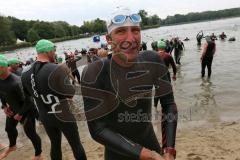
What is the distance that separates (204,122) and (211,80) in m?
6.46

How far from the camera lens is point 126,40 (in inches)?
78.7

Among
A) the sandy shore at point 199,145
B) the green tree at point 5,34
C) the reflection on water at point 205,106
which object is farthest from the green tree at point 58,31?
the sandy shore at point 199,145

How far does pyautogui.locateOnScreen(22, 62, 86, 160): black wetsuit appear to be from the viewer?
4547mm

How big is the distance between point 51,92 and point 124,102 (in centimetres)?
262

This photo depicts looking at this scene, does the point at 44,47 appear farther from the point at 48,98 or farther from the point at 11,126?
the point at 11,126

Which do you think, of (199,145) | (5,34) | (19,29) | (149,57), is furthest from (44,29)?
(149,57)

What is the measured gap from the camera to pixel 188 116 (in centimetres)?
870

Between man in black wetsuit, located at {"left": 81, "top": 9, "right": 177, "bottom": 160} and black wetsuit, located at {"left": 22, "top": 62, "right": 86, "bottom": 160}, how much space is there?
8.08 feet

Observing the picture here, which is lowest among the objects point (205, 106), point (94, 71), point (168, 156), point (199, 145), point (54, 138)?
point (205, 106)

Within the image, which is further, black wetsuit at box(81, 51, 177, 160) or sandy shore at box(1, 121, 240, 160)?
sandy shore at box(1, 121, 240, 160)

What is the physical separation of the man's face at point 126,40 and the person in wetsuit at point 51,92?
2.60m

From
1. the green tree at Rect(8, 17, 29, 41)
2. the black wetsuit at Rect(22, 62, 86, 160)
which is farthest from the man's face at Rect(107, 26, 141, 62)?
the green tree at Rect(8, 17, 29, 41)

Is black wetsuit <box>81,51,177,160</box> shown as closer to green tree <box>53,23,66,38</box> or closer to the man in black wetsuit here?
the man in black wetsuit

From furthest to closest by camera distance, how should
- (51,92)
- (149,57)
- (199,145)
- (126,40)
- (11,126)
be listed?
(11,126) < (199,145) < (51,92) < (149,57) < (126,40)
